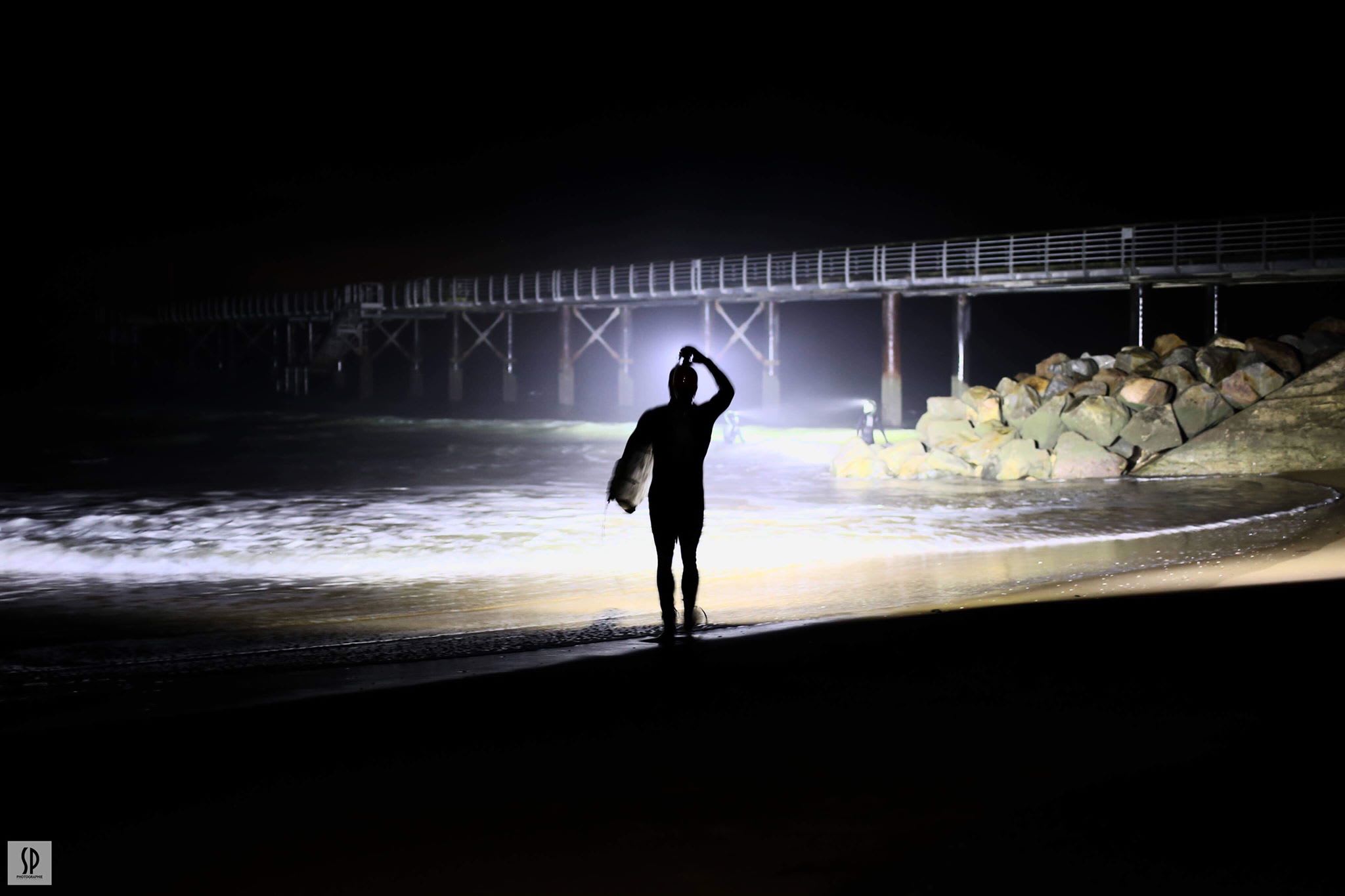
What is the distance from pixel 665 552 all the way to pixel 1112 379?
12718 mm

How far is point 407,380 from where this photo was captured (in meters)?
64.9

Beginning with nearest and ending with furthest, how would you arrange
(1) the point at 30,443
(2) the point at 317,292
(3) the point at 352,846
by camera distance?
(3) the point at 352,846 < (1) the point at 30,443 < (2) the point at 317,292

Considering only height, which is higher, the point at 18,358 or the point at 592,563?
the point at 18,358

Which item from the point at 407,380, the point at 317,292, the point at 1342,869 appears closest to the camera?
the point at 1342,869

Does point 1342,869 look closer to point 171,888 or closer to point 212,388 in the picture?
point 171,888

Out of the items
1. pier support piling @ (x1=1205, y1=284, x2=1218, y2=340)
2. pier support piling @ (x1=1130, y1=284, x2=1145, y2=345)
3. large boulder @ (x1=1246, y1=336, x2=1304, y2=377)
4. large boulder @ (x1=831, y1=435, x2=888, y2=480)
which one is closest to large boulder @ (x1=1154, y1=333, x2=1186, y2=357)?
large boulder @ (x1=1246, y1=336, x2=1304, y2=377)

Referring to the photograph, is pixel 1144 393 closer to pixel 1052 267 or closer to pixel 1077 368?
pixel 1077 368

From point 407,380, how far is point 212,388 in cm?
1160

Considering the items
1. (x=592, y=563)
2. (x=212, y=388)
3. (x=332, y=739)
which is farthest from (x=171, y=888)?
(x=212, y=388)

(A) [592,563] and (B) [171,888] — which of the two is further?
(A) [592,563]

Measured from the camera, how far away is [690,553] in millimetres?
5082

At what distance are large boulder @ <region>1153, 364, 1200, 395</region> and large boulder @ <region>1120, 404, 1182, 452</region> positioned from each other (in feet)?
1.99

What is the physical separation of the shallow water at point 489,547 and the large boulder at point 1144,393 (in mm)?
1913

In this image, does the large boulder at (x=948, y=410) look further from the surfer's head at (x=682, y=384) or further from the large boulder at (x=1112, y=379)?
the surfer's head at (x=682, y=384)
